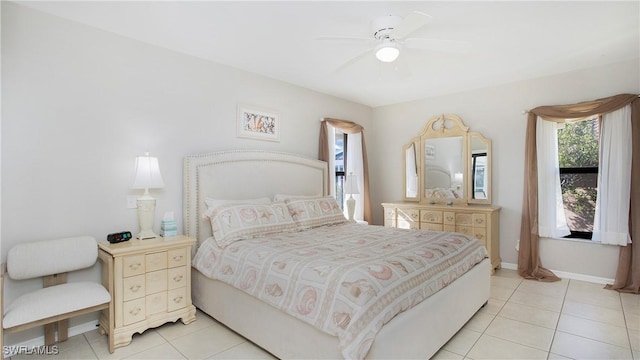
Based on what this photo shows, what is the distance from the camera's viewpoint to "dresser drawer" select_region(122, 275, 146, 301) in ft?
7.88

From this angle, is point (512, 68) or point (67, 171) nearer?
point (67, 171)

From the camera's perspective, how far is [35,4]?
2352mm

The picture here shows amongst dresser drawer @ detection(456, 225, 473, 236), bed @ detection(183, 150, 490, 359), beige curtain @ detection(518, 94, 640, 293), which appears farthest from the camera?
dresser drawer @ detection(456, 225, 473, 236)

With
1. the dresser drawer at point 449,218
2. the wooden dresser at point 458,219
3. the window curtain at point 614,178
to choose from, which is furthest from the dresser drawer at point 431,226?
the window curtain at point 614,178

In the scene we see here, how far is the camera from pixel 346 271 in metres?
1.90

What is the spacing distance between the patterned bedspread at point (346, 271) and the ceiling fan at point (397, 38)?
5.30 ft

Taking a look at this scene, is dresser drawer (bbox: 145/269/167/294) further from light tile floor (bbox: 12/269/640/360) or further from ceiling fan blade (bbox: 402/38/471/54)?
ceiling fan blade (bbox: 402/38/471/54)

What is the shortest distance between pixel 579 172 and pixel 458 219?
151 cm

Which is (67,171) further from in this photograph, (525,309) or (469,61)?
(525,309)

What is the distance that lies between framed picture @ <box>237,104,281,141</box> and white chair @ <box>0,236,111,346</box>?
74.0 inches

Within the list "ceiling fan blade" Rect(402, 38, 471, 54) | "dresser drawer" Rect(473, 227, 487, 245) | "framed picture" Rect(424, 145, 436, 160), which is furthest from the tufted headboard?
"dresser drawer" Rect(473, 227, 487, 245)

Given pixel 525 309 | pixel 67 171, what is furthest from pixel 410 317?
pixel 67 171

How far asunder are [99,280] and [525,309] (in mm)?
3890

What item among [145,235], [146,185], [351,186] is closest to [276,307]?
[145,235]
